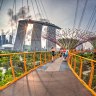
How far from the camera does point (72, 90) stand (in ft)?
33.0

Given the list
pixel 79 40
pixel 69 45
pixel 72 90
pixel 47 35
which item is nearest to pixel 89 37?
pixel 79 40

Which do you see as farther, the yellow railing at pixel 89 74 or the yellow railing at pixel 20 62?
the yellow railing at pixel 20 62

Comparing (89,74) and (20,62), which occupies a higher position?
(20,62)

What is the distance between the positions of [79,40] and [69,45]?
6.43 meters

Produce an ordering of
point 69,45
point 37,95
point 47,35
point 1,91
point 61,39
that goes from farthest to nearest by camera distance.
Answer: point 47,35, point 61,39, point 69,45, point 1,91, point 37,95

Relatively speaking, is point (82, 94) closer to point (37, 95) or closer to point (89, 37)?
point (37, 95)

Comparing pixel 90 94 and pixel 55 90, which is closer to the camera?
pixel 90 94

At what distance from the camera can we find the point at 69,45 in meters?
88.9

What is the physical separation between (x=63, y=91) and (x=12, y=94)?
6.66 feet

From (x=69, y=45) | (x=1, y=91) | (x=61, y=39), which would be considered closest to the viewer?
(x=1, y=91)

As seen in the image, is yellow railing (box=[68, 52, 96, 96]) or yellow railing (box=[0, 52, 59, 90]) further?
yellow railing (box=[0, 52, 59, 90])

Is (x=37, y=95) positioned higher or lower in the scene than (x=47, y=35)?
lower

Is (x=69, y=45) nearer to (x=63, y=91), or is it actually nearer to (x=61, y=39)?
(x=61, y=39)

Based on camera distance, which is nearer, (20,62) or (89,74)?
(89,74)
